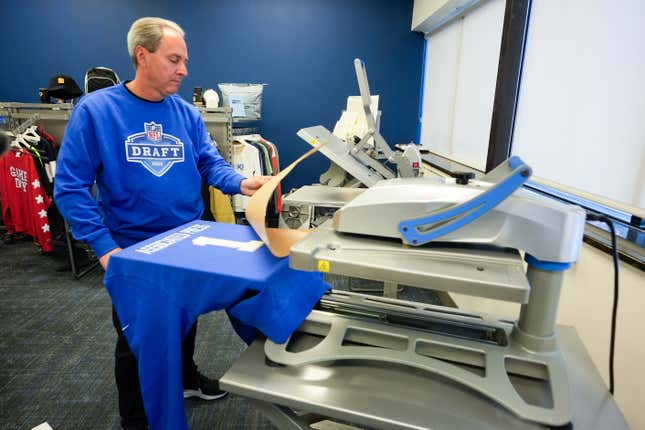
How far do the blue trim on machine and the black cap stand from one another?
4.29m

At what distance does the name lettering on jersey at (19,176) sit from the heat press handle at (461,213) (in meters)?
3.60

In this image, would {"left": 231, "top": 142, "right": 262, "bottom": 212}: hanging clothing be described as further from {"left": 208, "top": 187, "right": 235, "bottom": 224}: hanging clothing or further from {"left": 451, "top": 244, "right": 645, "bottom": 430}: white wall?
{"left": 451, "top": 244, "right": 645, "bottom": 430}: white wall

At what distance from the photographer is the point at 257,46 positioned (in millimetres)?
4430

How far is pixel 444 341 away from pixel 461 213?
29 centimetres

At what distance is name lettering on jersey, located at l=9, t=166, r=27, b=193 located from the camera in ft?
10.3

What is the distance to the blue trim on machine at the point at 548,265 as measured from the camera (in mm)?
676

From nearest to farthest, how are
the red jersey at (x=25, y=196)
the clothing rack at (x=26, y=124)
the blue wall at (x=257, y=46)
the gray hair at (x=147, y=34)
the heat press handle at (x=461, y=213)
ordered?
the heat press handle at (x=461, y=213)
the gray hair at (x=147, y=34)
the red jersey at (x=25, y=196)
the clothing rack at (x=26, y=124)
the blue wall at (x=257, y=46)

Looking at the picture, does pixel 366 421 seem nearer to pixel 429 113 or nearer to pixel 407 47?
pixel 429 113

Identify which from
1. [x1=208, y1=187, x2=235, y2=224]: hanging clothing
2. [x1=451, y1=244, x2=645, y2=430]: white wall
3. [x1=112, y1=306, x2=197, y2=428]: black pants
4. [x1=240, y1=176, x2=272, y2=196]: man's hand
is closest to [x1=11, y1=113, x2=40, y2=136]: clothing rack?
[x1=208, y1=187, x2=235, y2=224]: hanging clothing

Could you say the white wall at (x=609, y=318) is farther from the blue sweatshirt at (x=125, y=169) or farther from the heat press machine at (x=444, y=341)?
the blue sweatshirt at (x=125, y=169)

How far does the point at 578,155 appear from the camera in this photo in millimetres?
1763

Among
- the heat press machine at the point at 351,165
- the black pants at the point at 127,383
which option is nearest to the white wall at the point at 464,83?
the heat press machine at the point at 351,165

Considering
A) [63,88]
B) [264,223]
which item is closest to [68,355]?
[264,223]

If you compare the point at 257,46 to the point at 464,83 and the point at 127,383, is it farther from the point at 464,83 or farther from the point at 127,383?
the point at 127,383
